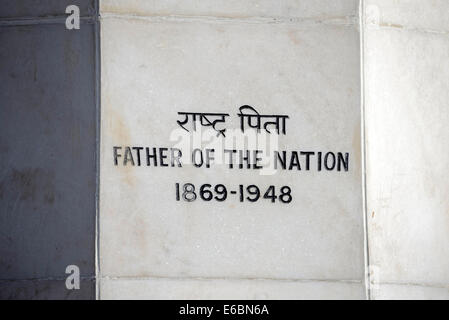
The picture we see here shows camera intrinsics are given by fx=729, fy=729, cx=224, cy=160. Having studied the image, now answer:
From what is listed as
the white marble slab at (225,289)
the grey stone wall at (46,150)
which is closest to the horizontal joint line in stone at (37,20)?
the grey stone wall at (46,150)

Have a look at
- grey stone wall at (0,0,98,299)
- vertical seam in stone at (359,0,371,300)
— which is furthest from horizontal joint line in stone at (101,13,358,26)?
grey stone wall at (0,0,98,299)

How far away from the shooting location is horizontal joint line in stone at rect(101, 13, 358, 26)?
16.0 feet

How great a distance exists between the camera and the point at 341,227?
486 cm

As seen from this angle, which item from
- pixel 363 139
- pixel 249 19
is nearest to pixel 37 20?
pixel 249 19

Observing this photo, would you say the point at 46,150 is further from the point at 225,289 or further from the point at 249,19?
the point at 249,19

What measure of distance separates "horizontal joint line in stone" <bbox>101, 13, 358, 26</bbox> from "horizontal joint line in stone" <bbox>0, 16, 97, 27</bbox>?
0.36 ft

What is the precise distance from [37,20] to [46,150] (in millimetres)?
887

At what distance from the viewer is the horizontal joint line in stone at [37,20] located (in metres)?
4.88

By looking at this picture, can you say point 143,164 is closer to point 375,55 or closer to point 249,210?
point 249,210

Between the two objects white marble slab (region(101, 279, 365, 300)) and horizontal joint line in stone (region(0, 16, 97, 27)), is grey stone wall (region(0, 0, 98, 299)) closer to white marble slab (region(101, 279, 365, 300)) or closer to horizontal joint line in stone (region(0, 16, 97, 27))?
horizontal joint line in stone (region(0, 16, 97, 27))

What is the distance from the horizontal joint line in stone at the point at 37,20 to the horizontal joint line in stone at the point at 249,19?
0.11m

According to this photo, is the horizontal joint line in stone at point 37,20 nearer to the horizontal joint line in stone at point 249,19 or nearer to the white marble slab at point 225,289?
the horizontal joint line in stone at point 249,19

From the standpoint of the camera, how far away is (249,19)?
493 centimetres

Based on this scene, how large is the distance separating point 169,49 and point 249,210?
3.93 feet
